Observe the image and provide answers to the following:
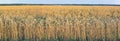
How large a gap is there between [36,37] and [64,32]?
1.84 ft

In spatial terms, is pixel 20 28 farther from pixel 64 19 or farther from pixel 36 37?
pixel 64 19

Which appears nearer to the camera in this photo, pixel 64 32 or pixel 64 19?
pixel 64 32

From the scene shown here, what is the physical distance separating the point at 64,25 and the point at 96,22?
27.0 inches

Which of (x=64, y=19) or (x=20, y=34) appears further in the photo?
(x=64, y=19)

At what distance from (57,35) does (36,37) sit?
420mm

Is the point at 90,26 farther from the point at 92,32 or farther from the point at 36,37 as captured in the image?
the point at 36,37

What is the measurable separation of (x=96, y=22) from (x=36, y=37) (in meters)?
1.28

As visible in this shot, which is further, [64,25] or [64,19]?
[64,19]

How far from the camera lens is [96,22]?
8469 mm

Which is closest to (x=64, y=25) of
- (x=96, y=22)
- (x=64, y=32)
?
(x=64, y=32)

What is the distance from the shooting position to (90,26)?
8344mm

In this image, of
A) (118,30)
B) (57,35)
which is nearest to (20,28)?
(57,35)

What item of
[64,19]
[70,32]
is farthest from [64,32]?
[64,19]

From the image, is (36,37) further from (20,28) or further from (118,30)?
(118,30)
